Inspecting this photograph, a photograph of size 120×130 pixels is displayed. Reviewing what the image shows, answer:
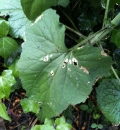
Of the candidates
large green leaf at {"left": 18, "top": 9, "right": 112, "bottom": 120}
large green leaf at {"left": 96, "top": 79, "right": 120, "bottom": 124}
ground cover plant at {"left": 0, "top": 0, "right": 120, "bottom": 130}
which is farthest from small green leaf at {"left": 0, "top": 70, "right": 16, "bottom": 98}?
large green leaf at {"left": 96, "top": 79, "right": 120, "bottom": 124}

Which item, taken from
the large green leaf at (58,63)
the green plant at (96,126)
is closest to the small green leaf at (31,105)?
the large green leaf at (58,63)

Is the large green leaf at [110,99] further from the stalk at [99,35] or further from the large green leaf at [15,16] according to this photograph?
the large green leaf at [15,16]

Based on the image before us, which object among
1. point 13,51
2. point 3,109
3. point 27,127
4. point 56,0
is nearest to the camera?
point 56,0

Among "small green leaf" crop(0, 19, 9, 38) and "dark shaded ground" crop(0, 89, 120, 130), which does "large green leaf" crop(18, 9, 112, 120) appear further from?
"dark shaded ground" crop(0, 89, 120, 130)

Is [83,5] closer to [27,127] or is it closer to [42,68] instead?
[42,68]

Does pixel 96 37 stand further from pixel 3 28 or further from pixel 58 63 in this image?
pixel 3 28

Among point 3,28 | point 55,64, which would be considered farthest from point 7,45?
point 55,64

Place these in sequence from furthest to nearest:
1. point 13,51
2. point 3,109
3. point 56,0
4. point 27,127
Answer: point 27,127, point 13,51, point 3,109, point 56,0

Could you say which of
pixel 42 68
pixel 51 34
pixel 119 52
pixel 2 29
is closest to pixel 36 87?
pixel 42 68
